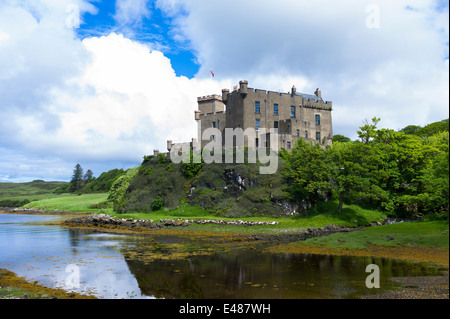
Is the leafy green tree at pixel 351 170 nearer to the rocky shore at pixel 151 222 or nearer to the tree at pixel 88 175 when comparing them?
the rocky shore at pixel 151 222

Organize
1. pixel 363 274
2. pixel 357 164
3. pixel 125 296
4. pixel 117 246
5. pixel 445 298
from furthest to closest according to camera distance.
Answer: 1. pixel 357 164
2. pixel 117 246
3. pixel 363 274
4. pixel 125 296
5. pixel 445 298

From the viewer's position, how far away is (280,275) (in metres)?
18.4

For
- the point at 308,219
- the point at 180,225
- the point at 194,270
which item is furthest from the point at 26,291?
the point at 308,219

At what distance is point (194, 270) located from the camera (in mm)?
20062

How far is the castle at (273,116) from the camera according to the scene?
6412 centimetres

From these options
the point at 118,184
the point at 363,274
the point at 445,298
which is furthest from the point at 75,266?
the point at 118,184

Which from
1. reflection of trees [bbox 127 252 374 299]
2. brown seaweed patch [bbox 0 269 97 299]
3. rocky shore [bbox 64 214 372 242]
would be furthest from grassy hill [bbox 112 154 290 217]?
brown seaweed patch [bbox 0 269 97 299]

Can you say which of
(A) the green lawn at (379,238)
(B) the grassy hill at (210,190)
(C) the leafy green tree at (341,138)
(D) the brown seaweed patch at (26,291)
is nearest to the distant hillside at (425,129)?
(C) the leafy green tree at (341,138)

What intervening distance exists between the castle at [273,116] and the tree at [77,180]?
106892 mm

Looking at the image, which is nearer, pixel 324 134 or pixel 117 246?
pixel 117 246

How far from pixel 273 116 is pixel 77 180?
130m

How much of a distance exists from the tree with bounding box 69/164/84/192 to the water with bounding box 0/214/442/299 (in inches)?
5430

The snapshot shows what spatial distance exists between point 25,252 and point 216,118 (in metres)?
49.0
